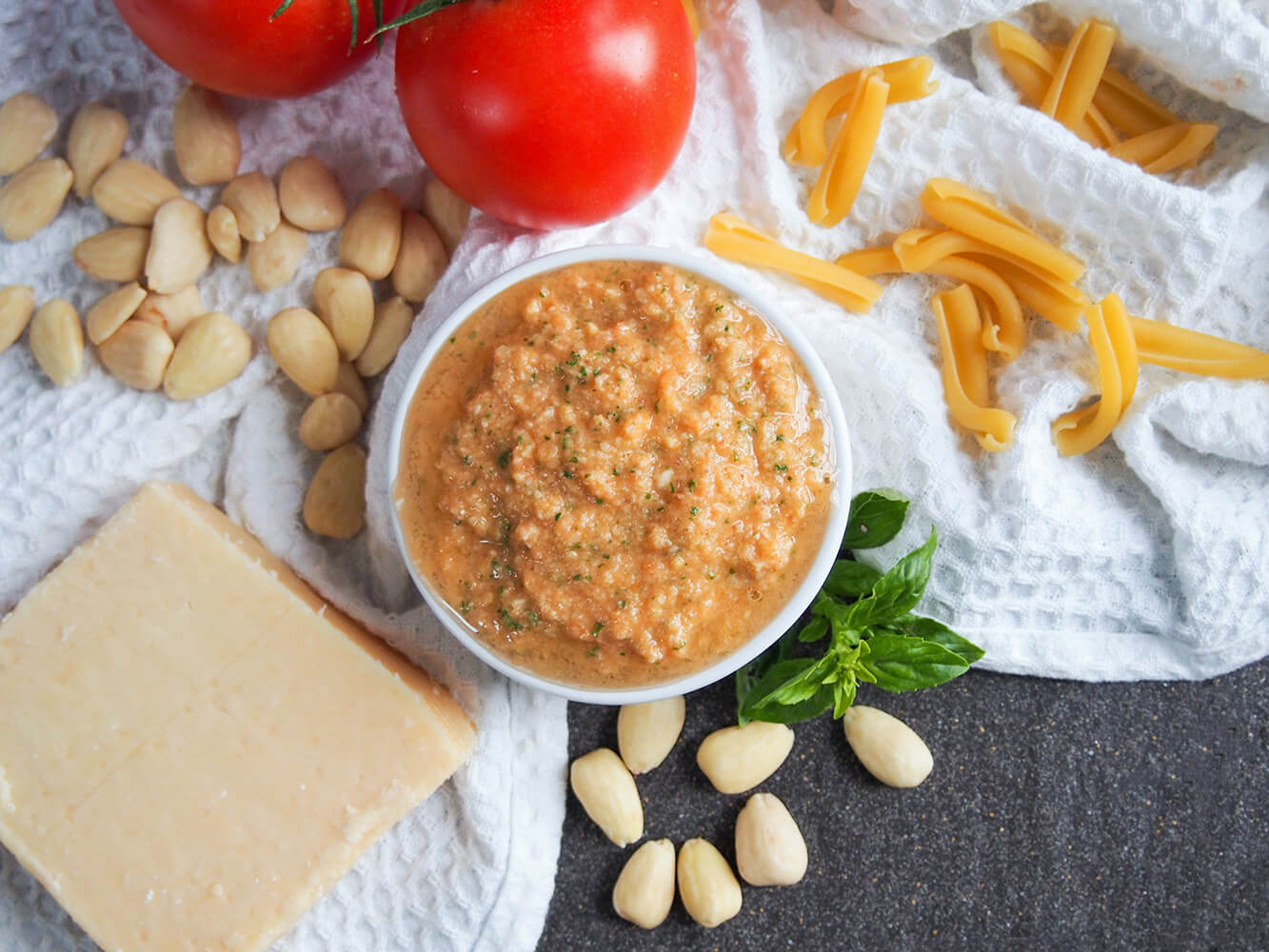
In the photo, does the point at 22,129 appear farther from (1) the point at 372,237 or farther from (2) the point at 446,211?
(2) the point at 446,211

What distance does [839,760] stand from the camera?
203cm

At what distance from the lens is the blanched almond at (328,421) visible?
1.91 m

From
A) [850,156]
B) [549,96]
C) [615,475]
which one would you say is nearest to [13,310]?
[549,96]

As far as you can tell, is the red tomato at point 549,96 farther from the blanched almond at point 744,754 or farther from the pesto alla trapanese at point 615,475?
the blanched almond at point 744,754

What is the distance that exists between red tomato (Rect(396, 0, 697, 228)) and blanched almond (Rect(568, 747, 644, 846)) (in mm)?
963

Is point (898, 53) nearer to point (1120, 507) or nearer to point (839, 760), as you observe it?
point (1120, 507)

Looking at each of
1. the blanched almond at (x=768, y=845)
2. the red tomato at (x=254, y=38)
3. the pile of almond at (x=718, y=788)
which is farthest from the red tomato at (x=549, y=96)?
the blanched almond at (x=768, y=845)

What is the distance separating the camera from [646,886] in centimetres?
196

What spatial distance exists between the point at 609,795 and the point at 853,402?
2.66 ft

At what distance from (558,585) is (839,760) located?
792 millimetres

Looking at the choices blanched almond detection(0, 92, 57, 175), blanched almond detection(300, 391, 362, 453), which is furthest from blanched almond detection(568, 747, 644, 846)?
blanched almond detection(0, 92, 57, 175)

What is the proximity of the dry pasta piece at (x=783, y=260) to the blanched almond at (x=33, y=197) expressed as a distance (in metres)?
1.12

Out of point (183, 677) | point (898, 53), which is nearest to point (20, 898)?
point (183, 677)

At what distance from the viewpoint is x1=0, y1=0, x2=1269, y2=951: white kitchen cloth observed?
185cm
